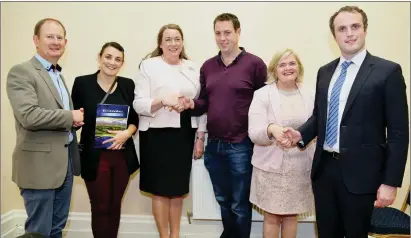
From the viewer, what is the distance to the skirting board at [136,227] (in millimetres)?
3125

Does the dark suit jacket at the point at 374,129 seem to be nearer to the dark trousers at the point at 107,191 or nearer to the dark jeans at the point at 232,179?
the dark jeans at the point at 232,179

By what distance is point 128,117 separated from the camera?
8.34 feet

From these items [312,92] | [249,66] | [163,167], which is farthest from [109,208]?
[312,92]

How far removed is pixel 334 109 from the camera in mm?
1896

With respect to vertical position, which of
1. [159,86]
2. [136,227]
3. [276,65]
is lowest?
[136,227]

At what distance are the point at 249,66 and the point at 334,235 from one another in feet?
4.03

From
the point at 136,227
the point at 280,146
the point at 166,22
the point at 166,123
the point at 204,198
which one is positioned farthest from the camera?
the point at 136,227

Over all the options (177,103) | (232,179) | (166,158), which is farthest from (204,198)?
(177,103)

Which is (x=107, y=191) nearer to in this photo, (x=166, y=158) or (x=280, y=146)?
(x=166, y=158)

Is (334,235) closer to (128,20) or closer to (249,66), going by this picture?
(249,66)

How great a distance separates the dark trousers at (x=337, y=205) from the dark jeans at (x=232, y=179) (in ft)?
1.90

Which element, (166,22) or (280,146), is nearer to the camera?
(280,146)

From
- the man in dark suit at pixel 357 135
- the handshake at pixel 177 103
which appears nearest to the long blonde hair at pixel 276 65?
the man in dark suit at pixel 357 135

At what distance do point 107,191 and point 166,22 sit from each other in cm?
155
